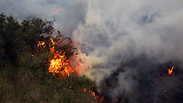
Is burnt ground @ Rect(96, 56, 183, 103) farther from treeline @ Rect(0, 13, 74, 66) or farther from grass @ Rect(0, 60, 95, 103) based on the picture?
treeline @ Rect(0, 13, 74, 66)

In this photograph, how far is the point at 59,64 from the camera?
5914 mm

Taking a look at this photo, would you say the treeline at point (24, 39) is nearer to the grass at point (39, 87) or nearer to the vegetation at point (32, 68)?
the vegetation at point (32, 68)

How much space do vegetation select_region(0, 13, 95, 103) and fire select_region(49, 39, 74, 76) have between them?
21cm

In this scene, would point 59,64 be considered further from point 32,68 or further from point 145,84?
point 145,84

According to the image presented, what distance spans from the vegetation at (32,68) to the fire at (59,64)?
0.68 ft

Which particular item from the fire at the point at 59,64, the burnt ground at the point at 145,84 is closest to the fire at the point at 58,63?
the fire at the point at 59,64

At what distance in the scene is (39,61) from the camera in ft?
17.7

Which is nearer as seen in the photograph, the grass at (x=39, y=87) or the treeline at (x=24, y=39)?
the grass at (x=39, y=87)

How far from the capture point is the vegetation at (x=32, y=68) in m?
3.96

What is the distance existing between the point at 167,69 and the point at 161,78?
1009mm

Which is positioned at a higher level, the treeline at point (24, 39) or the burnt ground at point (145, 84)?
the treeline at point (24, 39)

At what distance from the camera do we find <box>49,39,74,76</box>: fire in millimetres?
5430

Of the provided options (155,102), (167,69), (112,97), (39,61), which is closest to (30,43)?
(39,61)

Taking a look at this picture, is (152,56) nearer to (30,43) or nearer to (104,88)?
(104,88)
